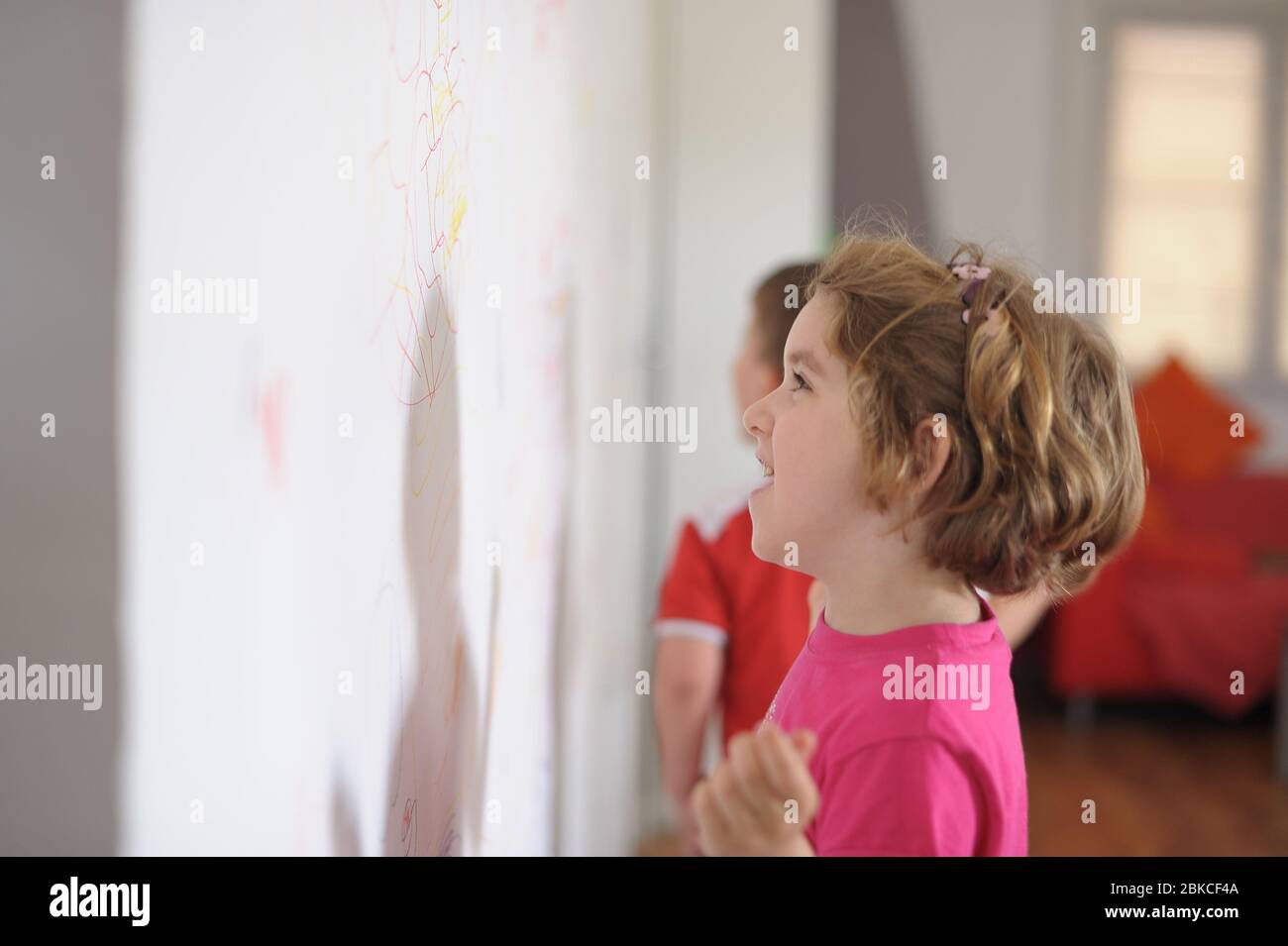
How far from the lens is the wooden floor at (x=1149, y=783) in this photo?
2619mm

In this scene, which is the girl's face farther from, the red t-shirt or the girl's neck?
the red t-shirt

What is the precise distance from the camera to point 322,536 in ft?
2.09

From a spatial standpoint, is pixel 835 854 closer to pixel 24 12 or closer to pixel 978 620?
pixel 978 620

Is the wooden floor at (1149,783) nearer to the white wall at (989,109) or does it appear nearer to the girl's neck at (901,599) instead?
the girl's neck at (901,599)

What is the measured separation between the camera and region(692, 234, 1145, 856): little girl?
76cm

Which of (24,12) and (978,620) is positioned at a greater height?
(24,12)

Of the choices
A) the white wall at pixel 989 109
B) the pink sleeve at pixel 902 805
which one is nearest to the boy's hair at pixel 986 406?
the pink sleeve at pixel 902 805

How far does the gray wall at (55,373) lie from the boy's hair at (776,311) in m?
1.02

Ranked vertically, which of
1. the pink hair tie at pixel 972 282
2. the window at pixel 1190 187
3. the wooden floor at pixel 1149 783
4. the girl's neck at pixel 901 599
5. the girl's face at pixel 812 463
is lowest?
the wooden floor at pixel 1149 783

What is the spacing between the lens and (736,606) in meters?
1.49

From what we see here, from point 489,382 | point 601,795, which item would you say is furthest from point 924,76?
point 489,382

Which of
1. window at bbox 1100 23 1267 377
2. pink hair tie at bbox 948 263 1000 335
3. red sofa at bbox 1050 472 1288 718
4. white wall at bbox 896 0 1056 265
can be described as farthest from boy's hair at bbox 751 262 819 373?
window at bbox 1100 23 1267 377
